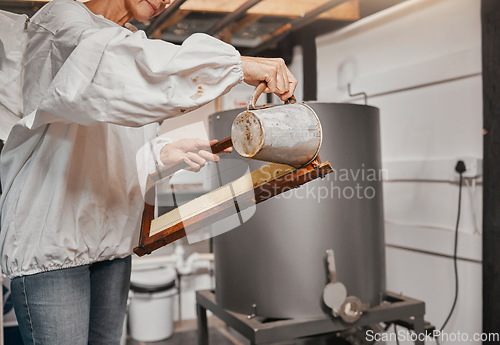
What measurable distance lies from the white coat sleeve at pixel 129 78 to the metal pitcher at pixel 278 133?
9 cm

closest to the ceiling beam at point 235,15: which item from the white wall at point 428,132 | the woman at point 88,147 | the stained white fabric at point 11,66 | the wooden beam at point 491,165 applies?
the white wall at point 428,132

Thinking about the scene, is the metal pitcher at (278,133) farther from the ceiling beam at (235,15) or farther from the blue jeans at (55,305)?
the ceiling beam at (235,15)

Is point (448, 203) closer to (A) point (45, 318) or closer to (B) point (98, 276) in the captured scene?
(B) point (98, 276)

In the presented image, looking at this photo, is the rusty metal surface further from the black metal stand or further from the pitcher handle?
the black metal stand

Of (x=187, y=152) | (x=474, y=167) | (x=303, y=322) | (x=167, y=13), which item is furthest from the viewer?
(x=167, y=13)

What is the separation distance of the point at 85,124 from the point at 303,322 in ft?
3.52

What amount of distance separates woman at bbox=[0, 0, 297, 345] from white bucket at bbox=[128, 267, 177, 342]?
179cm

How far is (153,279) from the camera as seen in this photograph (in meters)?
2.82

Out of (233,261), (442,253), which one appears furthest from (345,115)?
(442,253)

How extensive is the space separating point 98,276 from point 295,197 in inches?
30.7

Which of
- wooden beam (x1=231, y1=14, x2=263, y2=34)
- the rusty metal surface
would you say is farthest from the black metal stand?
wooden beam (x1=231, y1=14, x2=263, y2=34)

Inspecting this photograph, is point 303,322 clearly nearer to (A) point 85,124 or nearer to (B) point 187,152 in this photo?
(B) point 187,152

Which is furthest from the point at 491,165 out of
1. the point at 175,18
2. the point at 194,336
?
the point at 194,336

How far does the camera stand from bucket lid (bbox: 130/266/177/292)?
274 cm
